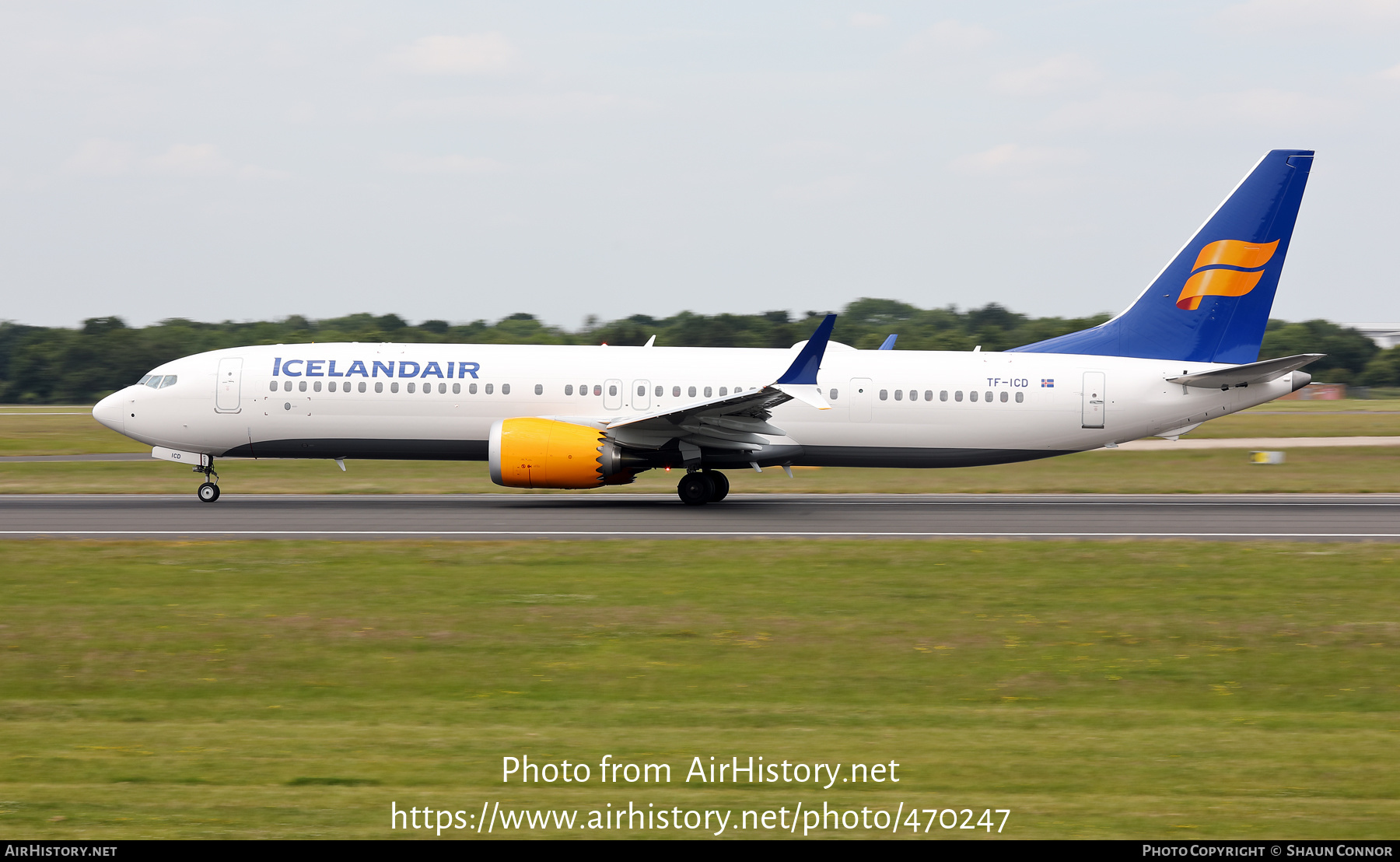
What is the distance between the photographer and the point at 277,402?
26.0 metres

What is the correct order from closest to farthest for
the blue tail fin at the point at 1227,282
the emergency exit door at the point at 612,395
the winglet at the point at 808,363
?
the winglet at the point at 808,363, the emergency exit door at the point at 612,395, the blue tail fin at the point at 1227,282

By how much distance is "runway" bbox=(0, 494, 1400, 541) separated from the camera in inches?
843

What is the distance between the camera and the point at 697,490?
2619cm

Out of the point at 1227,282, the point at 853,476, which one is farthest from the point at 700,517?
the point at 1227,282

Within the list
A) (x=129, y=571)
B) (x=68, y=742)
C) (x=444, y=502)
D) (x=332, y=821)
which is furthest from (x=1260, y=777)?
(x=444, y=502)

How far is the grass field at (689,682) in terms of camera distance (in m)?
7.91

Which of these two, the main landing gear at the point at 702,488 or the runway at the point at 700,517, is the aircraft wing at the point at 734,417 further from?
the runway at the point at 700,517

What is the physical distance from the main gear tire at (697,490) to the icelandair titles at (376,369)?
5.09m

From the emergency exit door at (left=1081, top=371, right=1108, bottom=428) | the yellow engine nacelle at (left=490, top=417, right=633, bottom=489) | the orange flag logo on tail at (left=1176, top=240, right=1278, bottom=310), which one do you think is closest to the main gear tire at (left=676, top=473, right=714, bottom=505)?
the yellow engine nacelle at (left=490, top=417, right=633, bottom=489)

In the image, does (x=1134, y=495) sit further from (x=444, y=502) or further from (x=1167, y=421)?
(x=444, y=502)

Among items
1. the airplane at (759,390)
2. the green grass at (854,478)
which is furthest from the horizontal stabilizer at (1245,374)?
the green grass at (854,478)

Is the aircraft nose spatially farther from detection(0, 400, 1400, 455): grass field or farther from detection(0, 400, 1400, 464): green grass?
detection(0, 400, 1400, 455): grass field

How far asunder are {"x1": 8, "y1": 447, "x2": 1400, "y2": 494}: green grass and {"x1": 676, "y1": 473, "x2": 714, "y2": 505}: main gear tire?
3.48 metres
